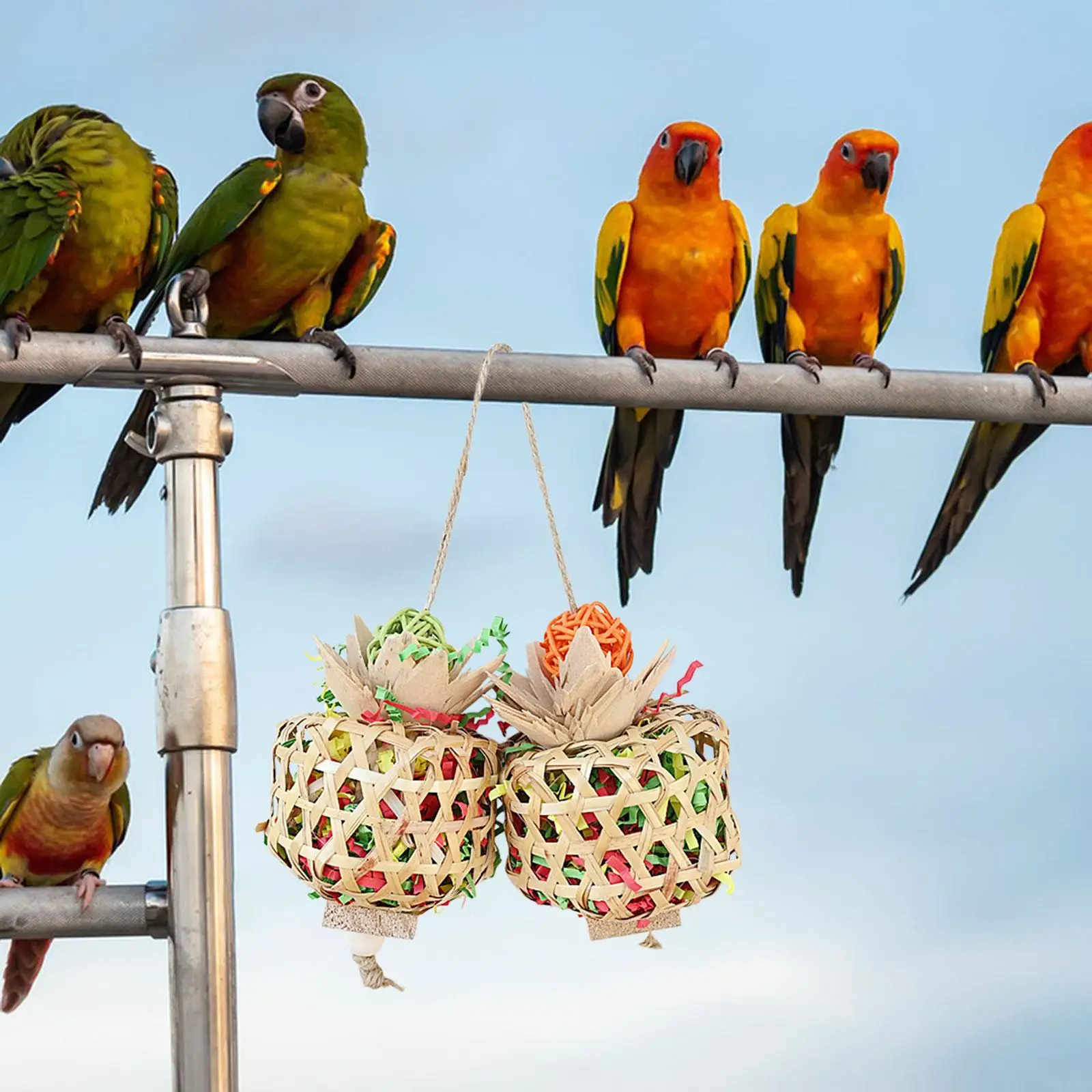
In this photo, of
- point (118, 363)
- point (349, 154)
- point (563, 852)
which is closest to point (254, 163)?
point (349, 154)

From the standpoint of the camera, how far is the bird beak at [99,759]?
208cm

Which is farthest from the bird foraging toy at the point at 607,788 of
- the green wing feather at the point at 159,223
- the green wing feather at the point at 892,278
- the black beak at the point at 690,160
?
the green wing feather at the point at 892,278

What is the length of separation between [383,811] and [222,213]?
112 centimetres

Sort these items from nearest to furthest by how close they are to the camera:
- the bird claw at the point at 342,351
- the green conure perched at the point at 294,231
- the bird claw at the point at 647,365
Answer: the bird claw at the point at 342,351
the bird claw at the point at 647,365
the green conure perched at the point at 294,231

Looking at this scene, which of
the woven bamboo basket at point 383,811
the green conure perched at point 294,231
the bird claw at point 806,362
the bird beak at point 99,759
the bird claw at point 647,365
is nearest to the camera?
the woven bamboo basket at point 383,811

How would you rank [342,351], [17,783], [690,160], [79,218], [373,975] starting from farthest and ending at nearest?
[690,160] → [17,783] → [79,218] → [342,351] → [373,975]

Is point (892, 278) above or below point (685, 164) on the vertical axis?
below

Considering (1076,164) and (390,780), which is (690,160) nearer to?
(1076,164)

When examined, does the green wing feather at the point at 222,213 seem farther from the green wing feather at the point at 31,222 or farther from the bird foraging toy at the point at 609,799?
the bird foraging toy at the point at 609,799

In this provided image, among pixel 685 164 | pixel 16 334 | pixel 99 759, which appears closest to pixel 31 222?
pixel 16 334

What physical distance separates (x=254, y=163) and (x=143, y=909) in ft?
3.95

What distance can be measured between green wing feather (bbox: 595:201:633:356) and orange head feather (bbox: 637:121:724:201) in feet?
0.24

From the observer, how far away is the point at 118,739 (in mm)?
2127

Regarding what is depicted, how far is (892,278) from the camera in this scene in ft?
8.51
